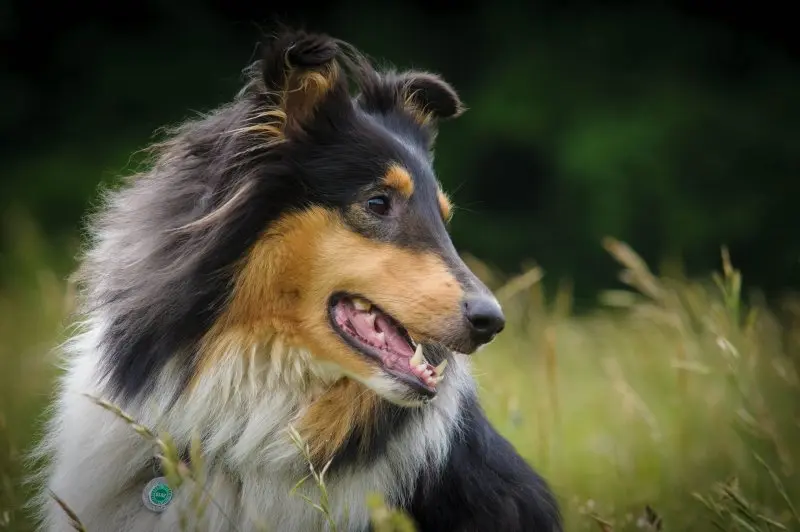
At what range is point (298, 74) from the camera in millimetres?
3289

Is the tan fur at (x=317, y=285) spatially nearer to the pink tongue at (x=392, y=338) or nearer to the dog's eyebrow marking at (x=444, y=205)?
the pink tongue at (x=392, y=338)

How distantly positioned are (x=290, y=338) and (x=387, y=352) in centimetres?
30

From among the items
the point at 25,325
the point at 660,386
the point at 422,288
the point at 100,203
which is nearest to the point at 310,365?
the point at 422,288

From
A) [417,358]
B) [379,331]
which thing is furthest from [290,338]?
[417,358]

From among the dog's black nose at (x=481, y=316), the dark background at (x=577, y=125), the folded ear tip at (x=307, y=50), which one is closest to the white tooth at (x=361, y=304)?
the dog's black nose at (x=481, y=316)

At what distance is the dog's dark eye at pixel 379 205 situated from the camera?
3264 mm

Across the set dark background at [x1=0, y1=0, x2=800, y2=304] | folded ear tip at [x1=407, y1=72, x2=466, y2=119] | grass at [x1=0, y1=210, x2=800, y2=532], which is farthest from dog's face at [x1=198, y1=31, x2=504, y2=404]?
dark background at [x1=0, y1=0, x2=800, y2=304]

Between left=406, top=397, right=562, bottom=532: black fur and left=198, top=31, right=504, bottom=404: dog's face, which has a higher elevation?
left=198, top=31, right=504, bottom=404: dog's face

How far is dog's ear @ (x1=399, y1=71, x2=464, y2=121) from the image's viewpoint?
3.88 m

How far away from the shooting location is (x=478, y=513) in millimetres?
3273

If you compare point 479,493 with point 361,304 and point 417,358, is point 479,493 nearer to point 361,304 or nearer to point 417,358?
point 417,358

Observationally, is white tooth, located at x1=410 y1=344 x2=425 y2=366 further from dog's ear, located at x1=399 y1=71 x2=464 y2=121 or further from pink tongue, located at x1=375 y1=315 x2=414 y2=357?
dog's ear, located at x1=399 y1=71 x2=464 y2=121

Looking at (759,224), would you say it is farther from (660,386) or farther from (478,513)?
(478,513)

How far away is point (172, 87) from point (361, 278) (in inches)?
428
